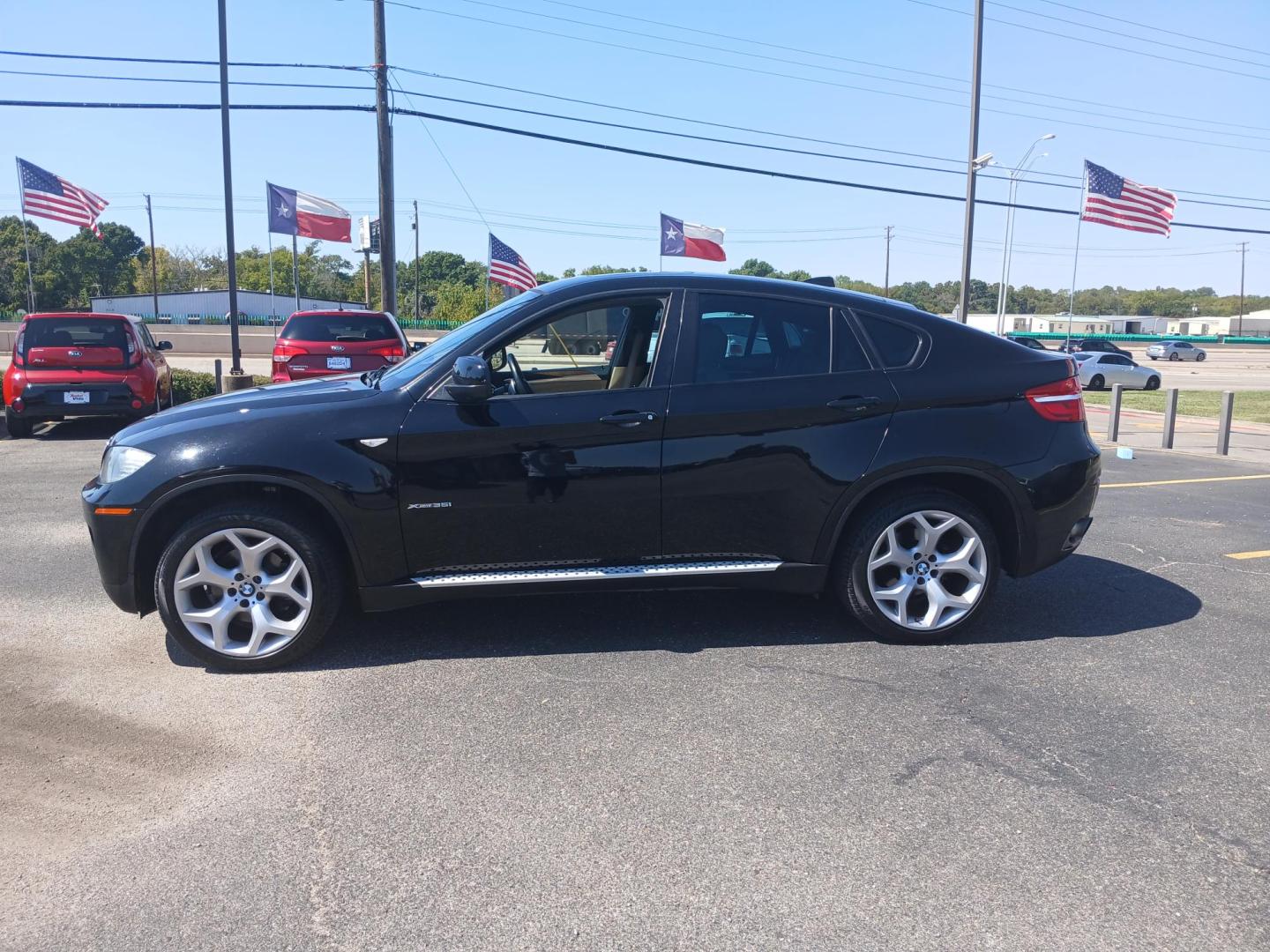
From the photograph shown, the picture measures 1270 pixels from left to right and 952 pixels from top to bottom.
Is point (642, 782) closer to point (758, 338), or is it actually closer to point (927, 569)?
point (927, 569)

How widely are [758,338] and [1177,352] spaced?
6493 cm

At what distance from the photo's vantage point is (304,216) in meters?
Result: 29.2

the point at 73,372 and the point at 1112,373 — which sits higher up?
the point at 73,372

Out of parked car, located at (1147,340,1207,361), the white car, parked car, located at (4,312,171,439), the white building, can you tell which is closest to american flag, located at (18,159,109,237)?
parked car, located at (4,312,171,439)

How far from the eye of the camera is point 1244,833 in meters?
3.09

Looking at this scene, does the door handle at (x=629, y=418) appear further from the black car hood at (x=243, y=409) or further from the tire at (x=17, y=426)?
the tire at (x=17, y=426)

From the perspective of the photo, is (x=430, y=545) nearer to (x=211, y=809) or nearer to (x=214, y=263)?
(x=211, y=809)

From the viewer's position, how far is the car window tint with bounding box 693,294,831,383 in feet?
15.4

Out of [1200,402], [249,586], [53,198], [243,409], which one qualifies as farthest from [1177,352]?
[249,586]

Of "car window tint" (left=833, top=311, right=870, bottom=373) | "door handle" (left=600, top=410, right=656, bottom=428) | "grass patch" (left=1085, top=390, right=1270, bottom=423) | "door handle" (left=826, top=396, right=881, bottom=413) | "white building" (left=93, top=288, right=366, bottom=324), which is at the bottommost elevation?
"grass patch" (left=1085, top=390, right=1270, bottom=423)

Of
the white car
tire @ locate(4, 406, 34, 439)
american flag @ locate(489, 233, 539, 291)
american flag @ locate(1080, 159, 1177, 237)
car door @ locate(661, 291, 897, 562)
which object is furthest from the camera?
the white car

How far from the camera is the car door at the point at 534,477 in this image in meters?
4.39

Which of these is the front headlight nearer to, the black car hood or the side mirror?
the black car hood

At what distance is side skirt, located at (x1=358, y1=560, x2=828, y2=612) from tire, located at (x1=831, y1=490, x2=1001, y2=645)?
6.4 inches
